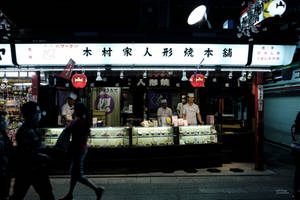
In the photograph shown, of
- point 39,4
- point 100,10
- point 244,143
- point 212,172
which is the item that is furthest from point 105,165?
point 39,4

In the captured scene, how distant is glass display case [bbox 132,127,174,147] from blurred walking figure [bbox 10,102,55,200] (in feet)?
13.0

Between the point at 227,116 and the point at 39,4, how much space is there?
13.2m

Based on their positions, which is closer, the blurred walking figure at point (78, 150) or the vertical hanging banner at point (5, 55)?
the blurred walking figure at point (78, 150)

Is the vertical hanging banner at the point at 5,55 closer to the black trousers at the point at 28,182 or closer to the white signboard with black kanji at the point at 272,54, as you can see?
the black trousers at the point at 28,182

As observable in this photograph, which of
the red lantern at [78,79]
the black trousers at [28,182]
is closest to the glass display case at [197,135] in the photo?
the red lantern at [78,79]

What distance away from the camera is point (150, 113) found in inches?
533

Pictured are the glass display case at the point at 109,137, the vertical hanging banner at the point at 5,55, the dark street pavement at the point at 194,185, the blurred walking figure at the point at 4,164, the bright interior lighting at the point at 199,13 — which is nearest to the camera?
the blurred walking figure at the point at 4,164

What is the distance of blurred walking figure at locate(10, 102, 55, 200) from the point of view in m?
3.97

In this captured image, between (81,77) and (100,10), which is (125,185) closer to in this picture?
(81,77)

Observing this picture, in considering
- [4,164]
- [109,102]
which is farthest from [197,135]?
[109,102]

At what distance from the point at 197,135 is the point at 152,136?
77.5 inches

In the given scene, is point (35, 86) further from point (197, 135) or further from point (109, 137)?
point (197, 135)

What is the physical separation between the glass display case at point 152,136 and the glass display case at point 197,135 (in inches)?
19.4

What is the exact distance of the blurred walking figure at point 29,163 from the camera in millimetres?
3973
